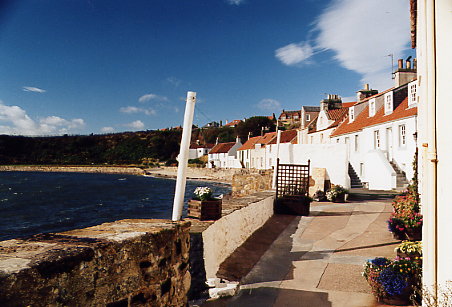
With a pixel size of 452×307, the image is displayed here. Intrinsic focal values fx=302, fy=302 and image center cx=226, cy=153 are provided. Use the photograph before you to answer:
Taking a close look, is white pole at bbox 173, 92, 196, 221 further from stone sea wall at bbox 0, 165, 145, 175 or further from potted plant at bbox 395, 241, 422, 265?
stone sea wall at bbox 0, 165, 145, 175

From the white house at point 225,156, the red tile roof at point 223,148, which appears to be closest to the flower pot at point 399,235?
the white house at point 225,156

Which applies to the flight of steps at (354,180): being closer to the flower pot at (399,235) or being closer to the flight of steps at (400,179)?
the flight of steps at (400,179)

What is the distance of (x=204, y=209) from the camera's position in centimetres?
574

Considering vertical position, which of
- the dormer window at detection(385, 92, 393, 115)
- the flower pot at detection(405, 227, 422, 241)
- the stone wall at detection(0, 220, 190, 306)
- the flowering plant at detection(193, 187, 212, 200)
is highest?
the dormer window at detection(385, 92, 393, 115)

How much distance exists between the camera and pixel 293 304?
4582mm

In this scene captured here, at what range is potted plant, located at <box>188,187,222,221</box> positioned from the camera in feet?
18.7

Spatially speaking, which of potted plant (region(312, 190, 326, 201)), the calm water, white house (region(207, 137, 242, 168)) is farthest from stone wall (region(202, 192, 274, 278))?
white house (region(207, 137, 242, 168))

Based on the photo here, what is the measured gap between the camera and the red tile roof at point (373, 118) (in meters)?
17.8

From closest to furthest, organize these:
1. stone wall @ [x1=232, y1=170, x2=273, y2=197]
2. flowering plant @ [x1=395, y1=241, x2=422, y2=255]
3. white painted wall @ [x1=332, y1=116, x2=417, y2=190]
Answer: flowering plant @ [x1=395, y1=241, x2=422, y2=255] → stone wall @ [x1=232, y1=170, x2=273, y2=197] → white painted wall @ [x1=332, y1=116, x2=417, y2=190]

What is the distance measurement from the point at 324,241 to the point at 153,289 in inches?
257

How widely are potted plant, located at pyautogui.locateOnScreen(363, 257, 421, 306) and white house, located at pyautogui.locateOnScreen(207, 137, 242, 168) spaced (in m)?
50.8

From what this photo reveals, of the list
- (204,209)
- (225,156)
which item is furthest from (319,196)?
(225,156)

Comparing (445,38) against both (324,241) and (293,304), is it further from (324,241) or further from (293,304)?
(324,241)

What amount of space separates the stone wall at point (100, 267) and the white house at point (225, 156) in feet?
172
